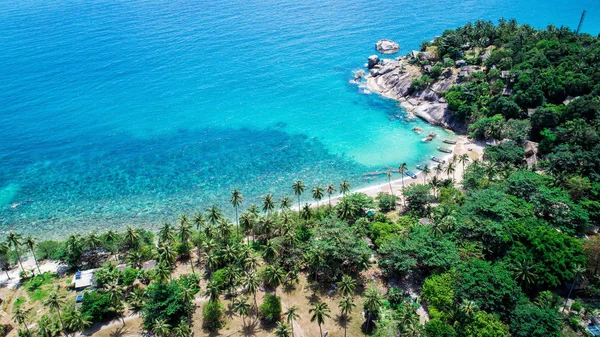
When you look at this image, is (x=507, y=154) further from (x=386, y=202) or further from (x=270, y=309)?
(x=270, y=309)

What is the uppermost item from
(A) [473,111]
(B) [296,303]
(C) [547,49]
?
(C) [547,49]

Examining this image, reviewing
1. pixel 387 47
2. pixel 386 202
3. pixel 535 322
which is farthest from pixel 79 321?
pixel 387 47

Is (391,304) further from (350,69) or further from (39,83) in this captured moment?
(39,83)

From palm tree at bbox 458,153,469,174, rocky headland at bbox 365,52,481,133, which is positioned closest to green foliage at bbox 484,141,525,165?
palm tree at bbox 458,153,469,174

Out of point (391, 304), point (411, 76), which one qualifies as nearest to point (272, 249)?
point (391, 304)

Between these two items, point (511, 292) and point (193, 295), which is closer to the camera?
point (511, 292)

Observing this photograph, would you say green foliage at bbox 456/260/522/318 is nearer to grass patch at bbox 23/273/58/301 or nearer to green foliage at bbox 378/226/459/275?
green foliage at bbox 378/226/459/275

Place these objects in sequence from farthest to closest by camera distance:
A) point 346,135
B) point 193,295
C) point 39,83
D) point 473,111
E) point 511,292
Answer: point 39,83
point 346,135
point 473,111
point 193,295
point 511,292
